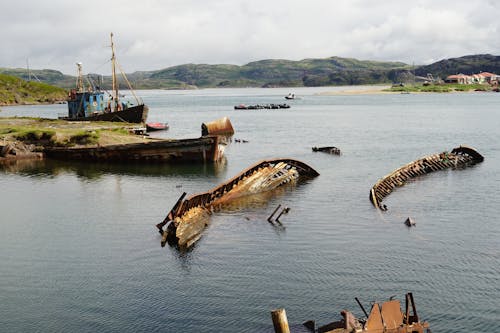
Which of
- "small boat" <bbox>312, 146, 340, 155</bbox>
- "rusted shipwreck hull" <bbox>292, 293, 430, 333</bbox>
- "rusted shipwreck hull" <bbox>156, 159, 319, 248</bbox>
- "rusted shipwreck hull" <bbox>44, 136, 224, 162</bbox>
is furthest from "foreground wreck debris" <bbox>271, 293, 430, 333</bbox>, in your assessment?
"small boat" <bbox>312, 146, 340, 155</bbox>

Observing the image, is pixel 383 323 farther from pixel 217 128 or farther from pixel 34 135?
pixel 217 128

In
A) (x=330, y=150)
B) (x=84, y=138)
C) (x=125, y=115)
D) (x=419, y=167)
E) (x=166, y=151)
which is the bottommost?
(x=419, y=167)

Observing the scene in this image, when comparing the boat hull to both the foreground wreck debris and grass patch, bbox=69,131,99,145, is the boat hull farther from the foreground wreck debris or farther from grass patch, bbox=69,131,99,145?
the foreground wreck debris

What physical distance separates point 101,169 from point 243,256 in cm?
3999

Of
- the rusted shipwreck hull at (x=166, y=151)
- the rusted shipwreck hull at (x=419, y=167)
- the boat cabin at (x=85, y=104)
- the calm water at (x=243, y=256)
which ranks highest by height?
the boat cabin at (x=85, y=104)

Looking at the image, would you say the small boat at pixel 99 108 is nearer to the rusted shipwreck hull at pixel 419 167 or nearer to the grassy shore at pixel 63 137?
the grassy shore at pixel 63 137

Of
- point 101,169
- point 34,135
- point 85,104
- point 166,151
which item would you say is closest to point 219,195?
point 166,151

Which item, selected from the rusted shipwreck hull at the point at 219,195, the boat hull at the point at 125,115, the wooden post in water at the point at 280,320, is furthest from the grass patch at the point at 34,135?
the wooden post in water at the point at 280,320

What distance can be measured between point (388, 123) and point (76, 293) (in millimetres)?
110874

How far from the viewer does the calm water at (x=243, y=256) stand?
24906mm

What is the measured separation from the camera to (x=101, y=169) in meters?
67.4

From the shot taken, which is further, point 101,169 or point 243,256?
point 101,169

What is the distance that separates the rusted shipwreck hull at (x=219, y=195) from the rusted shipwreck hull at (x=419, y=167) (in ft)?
30.3

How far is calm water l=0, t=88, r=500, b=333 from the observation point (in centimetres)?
2491
